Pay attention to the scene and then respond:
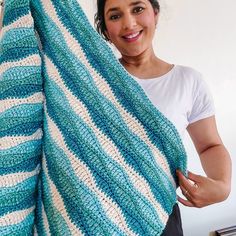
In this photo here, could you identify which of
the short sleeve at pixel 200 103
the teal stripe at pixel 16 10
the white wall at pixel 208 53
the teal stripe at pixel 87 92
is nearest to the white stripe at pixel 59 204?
the teal stripe at pixel 87 92

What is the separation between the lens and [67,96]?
44 centimetres

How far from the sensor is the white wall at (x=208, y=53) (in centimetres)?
116

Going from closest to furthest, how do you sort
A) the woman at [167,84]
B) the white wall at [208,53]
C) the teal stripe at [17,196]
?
the teal stripe at [17,196], the woman at [167,84], the white wall at [208,53]

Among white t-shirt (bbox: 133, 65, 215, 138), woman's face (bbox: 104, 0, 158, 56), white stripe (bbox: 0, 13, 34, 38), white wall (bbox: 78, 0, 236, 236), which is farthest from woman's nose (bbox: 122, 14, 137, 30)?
white wall (bbox: 78, 0, 236, 236)

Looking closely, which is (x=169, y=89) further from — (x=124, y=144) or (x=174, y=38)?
(x=174, y=38)

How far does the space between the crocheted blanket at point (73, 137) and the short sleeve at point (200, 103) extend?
0.21 meters

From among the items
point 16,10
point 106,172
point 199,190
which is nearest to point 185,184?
point 199,190

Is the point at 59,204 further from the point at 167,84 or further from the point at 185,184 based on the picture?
the point at 167,84

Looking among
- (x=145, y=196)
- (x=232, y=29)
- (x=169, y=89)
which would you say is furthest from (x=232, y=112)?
(x=145, y=196)

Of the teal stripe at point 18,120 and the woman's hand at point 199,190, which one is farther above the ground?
the teal stripe at point 18,120

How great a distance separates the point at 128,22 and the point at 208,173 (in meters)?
0.33

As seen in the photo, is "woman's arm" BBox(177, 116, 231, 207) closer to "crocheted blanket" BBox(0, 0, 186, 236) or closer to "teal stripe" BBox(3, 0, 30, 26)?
"crocheted blanket" BBox(0, 0, 186, 236)

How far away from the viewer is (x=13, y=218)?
417mm

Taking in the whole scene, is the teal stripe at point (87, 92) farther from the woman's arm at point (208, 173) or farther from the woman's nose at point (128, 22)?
the woman's nose at point (128, 22)
